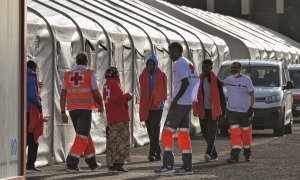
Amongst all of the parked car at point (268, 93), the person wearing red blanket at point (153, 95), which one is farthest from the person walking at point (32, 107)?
the parked car at point (268, 93)

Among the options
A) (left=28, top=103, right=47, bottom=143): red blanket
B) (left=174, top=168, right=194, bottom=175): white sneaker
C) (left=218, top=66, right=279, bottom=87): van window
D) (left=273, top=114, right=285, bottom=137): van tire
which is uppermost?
(left=218, top=66, right=279, bottom=87): van window

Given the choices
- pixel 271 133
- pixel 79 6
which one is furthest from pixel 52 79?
pixel 271 133

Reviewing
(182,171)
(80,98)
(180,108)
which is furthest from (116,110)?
(182,171)

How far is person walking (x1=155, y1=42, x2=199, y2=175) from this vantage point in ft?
49.8

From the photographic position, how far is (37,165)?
55.3ft

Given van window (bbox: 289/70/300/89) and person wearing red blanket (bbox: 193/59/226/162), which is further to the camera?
van window (bbox: 289/70/300/89)

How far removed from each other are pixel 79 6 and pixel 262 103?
529 centimetres

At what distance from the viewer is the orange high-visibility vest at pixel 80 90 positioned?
1552 centimetres

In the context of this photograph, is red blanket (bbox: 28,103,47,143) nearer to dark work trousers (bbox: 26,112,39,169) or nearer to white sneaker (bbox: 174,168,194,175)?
dark work trousers (bbox: 26,112,39,169)

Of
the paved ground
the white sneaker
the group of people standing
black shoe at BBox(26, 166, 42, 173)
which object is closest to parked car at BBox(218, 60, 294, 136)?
the paved ground

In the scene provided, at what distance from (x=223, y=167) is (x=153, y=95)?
1.98 meters

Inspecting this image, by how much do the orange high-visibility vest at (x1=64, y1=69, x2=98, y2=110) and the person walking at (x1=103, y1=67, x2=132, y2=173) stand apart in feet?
1.46

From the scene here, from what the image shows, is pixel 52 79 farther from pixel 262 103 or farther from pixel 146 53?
pixel 262 103

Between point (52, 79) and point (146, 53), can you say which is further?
point (146, 53)
